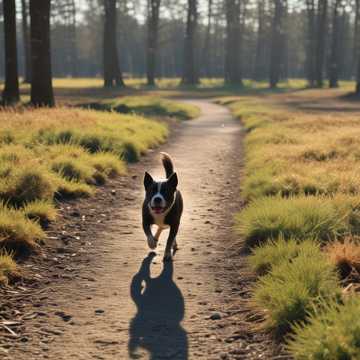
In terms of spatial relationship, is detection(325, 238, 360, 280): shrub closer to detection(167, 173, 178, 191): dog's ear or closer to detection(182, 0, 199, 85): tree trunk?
detection(167, 173, 178, 191): dog's ear

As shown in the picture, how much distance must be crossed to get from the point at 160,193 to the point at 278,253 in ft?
4.87

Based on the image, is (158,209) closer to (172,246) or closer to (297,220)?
(172,246)

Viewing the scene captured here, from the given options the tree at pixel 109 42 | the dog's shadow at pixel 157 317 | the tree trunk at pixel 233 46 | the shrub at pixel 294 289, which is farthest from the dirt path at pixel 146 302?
the tree trunk at pixel 233 46

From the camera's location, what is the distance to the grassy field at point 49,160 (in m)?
6.98

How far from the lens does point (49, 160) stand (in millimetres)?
10852

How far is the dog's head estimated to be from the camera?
6461 mm

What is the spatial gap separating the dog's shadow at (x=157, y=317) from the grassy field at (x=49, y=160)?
1359 millimetres

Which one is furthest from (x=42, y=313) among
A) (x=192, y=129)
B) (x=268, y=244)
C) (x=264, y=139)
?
(x=192, y=129)

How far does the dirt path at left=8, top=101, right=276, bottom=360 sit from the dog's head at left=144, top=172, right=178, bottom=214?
2.23 ft

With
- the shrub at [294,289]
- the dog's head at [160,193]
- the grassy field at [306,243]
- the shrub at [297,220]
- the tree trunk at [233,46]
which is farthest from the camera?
the tree trunk at [233,46]

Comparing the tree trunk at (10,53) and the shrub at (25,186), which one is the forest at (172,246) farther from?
the tree trunk at (10,53)

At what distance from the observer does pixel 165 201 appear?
655 cm

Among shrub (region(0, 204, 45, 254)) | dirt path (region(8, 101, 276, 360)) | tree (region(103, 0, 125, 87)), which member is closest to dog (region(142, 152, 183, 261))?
dirt path (region(8, 101, 276, 360))

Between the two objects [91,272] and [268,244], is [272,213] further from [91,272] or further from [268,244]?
[91,272]
